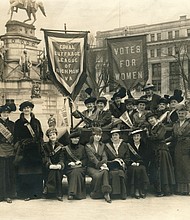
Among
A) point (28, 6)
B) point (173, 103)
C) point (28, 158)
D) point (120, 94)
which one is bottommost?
point (28, 158)

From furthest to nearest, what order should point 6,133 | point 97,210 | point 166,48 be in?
1. point 166,48
2. point 6,133
3. point 97,210

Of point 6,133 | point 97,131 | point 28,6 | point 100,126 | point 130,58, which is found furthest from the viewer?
point 130,58

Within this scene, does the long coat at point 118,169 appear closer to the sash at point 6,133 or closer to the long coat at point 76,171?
the long coat at point 76,171

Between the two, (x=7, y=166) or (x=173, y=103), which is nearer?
(x=7, y=166)

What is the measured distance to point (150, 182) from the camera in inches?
189

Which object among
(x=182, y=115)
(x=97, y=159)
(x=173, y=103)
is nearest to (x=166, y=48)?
(x=173, y=103)

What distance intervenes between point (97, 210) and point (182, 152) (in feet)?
4.27

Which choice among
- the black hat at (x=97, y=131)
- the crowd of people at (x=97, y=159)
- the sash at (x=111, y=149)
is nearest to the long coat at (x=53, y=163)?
the crowd of people at (x=97, y=159)

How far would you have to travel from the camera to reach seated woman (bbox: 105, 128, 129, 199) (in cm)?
449

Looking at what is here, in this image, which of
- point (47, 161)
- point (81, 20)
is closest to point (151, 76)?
point (81, 20)

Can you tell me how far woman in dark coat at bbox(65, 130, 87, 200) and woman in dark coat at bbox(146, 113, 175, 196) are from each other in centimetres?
86

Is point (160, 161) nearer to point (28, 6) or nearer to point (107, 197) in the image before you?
point (107, 197)

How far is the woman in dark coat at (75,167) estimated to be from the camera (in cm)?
448

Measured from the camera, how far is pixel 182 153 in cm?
473
